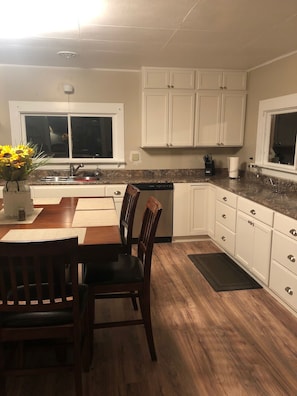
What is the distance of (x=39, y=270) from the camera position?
143cm

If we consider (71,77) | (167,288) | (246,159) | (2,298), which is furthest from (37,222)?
(246,159)

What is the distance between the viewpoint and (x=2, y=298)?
1.49 metres

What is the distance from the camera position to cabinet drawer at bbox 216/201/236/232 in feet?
11.6

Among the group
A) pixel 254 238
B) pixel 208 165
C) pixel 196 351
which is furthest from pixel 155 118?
pixel 196 351

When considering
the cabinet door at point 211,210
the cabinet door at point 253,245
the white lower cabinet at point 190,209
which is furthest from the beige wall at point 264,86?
the cabinet door at point 253,245

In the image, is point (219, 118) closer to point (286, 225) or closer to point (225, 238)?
point (225, 238)

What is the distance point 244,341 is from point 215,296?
639 mm

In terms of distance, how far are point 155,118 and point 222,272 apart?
2136 mm

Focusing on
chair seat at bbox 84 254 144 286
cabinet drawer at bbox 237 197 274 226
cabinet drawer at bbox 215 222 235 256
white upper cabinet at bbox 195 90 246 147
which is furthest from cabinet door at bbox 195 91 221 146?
chair seat at bbox 84 254 144 286

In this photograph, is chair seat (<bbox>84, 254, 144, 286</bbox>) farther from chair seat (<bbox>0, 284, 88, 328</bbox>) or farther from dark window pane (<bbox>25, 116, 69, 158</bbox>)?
dark window pane (<bbox>25, 116, 69, 158</bbox>)

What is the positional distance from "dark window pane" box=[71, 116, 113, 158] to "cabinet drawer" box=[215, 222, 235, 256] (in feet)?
5.94

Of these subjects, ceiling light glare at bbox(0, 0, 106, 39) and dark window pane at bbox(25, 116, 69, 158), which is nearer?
ceiling light glare at bbox(0, 0, 106, 39)

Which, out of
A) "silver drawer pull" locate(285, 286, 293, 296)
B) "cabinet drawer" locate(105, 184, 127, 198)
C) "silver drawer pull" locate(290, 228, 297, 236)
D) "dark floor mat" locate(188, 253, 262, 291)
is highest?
"cabinet drawer" locate(105, 184, 127, 198)

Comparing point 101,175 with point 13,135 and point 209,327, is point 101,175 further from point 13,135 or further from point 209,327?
point 209,327
